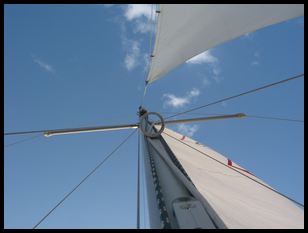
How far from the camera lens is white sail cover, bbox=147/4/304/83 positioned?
4.03 m

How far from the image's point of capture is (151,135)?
12.1 feet

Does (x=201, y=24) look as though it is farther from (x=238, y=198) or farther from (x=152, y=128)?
(x=238, y=198)

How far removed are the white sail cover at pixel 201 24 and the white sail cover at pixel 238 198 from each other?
1.52 m

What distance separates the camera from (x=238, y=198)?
3.20m

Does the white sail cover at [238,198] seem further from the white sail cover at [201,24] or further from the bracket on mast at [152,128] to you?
the white sail cover at [201,24]

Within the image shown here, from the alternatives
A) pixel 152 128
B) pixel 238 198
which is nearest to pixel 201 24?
pixel 152 128

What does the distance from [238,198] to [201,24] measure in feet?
7.95

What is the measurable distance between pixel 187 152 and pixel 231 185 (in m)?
1.13

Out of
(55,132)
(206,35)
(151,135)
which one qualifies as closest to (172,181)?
(151,135)

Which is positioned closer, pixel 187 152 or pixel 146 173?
pixel 146 173

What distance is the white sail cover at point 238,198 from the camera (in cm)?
258
